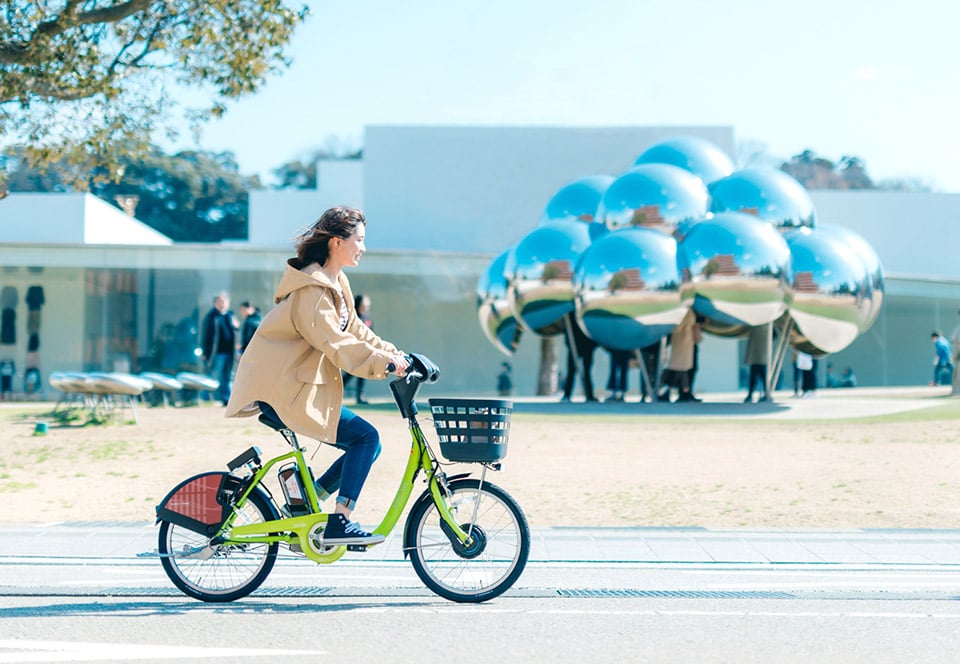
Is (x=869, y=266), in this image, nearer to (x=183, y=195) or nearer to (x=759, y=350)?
(x=759, y=350)

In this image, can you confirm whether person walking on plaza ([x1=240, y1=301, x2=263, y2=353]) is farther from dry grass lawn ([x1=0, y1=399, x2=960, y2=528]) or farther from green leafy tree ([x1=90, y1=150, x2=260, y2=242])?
green leafy tree ([x1=90, y1=150, x2=260, y2=242])

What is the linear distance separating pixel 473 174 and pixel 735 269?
732 inches

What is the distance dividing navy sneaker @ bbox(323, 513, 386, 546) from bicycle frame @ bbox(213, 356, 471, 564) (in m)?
0.05

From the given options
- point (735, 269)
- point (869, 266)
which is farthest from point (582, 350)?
point (869, 266)

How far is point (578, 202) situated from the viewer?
24578mm

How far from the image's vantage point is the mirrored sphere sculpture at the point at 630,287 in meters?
20.7

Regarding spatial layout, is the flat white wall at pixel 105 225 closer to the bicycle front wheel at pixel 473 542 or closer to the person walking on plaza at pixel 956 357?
the person walking on plaza at pixel 956 357

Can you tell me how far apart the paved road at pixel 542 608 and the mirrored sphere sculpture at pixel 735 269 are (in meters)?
12.2

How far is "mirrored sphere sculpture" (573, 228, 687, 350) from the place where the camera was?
2066cm

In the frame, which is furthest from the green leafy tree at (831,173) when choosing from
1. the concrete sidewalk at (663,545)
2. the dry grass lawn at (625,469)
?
the concrete sidewalk at (663,545)

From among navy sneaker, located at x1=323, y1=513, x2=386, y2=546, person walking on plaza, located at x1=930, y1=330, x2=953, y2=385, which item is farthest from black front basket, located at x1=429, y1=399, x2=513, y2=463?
person walking on plaza, located at x1=930, y1=330, x2=953, y2=385

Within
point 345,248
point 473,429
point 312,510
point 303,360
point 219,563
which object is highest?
point 345,248

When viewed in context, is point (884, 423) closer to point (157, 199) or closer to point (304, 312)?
point (304, 312)

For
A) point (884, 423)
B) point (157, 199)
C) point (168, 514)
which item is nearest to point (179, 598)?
point (168, 514)
